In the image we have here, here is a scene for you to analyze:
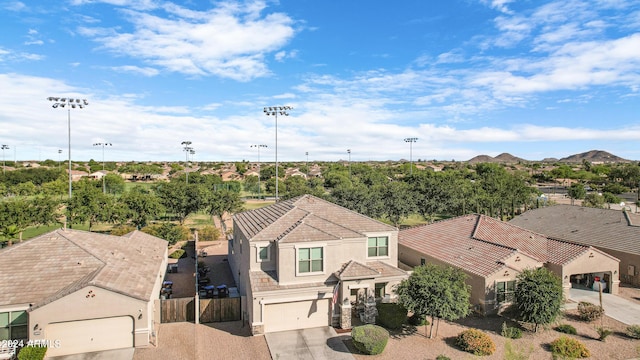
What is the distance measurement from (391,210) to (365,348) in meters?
31.3

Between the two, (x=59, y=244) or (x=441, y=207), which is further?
(x=441, y=207)

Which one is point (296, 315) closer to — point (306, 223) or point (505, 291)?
point (306, 223)

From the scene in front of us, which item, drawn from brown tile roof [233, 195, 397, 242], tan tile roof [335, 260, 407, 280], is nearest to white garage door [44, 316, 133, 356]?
brown tile roof [233, 195, 397, 242]

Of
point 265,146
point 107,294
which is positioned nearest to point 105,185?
point 265,146

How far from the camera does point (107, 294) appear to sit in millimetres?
18500

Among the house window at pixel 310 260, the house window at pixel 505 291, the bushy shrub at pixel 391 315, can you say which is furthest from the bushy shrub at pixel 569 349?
the house window at pixel 310 260

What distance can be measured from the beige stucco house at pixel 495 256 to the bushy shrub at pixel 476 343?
4.33 m

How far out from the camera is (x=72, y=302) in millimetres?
18094

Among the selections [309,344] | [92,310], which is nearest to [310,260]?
[309,344]

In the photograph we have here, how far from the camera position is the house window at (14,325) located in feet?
59.0

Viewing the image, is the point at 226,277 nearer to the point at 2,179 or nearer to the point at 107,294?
the point at 107,294

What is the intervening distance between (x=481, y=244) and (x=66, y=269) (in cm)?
2601

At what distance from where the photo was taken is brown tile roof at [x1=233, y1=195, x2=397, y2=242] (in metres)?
22.5

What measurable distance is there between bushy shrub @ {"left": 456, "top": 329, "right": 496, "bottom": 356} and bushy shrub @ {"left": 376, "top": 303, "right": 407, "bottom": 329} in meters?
3.07
